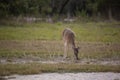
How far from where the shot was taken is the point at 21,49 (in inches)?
644

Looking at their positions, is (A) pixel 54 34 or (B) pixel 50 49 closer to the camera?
(B) pixel 50 49

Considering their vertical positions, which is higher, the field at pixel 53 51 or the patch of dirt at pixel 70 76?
the field at pixel 53 51

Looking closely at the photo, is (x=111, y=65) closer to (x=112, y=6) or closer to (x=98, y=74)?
(x=98, y=74)

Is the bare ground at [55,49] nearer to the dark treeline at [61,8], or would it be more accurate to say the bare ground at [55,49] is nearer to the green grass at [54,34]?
the green grass at [54,34]

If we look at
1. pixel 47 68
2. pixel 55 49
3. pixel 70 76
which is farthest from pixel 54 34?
pixel 70 76

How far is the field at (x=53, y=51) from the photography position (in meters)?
12.4

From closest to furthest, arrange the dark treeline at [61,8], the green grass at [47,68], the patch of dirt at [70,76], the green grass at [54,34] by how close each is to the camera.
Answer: the patch of dirt at [70,76]
the green grass at [47,68]
the green grass at [54,34]
the dark treeline at [61,8]

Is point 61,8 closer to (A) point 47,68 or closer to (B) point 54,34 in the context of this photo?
(B) point 54,34

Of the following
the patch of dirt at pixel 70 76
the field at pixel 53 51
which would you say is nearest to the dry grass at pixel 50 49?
the field at pixel 53 51

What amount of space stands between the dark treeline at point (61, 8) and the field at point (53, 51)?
6098mm

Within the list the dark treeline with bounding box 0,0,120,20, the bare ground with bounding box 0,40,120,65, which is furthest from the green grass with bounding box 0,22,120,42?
the dark treeline with bounding box 0,0,120,20

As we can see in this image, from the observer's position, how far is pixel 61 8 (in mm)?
36812

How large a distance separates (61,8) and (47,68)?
2503 cm

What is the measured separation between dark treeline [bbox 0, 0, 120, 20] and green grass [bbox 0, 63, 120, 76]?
18.2 metres
